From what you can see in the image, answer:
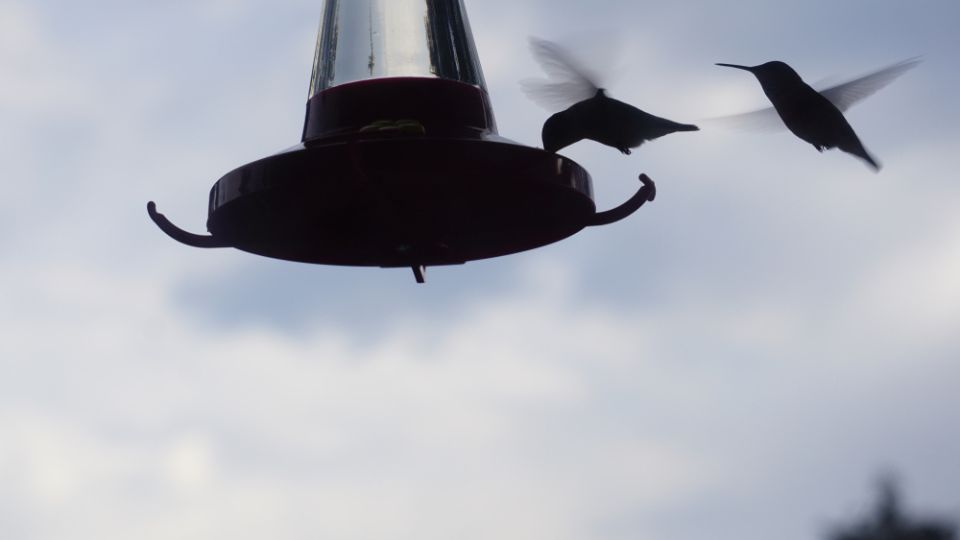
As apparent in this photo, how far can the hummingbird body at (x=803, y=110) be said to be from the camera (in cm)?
352

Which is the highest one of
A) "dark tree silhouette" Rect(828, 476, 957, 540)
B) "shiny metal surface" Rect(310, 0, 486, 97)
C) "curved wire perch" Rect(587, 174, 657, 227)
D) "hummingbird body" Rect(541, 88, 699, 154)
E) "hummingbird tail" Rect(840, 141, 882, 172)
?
"dark tree silhouette" Rect(828, 476, 957, 540)

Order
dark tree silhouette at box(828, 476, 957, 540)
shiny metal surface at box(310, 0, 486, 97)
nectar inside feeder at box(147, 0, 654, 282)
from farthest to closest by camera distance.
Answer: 1. dark tree silhouette at box(828, 476, 957, 540)
2. shiny metal surface at box(310, 0, 486, 97)
3. nectar inside feeder at box(147, 0, 654, 282)

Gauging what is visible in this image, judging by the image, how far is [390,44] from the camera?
11.9ft

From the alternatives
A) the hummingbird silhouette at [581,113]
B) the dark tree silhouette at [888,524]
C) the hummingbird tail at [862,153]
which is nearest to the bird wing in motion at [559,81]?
the hummingbird silhouette at [581,113]

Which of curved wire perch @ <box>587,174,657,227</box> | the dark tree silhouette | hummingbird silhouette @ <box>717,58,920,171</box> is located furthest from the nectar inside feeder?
the dark tree silhouette

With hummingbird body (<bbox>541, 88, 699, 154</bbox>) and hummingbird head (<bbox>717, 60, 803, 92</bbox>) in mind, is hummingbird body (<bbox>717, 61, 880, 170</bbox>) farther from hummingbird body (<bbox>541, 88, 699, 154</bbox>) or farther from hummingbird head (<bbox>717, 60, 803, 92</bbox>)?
hummingbird body (<bbox>541, 88, 699, 154</bbox>)

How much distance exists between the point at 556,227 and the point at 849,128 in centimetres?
94

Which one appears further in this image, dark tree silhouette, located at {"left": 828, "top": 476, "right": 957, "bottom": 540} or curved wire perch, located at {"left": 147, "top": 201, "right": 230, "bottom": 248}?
dark tree silhouette, located at {"left": 828, "top": 476, "right": 957, "bottom": 540}

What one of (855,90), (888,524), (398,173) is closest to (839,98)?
(855,90)

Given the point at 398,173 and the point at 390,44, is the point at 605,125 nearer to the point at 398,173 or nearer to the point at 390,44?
the point at 390,44

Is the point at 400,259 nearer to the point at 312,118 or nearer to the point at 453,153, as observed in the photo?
the point at 312,118

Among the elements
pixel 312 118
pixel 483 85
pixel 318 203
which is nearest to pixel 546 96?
pixel 483 85

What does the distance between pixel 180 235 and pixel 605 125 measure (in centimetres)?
129

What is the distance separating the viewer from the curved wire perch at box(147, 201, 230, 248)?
3188 mm
